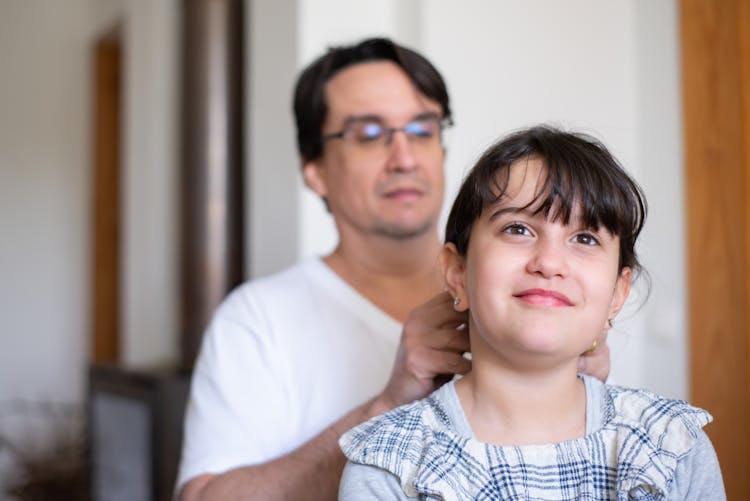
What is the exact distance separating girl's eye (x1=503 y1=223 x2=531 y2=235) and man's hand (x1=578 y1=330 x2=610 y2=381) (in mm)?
205

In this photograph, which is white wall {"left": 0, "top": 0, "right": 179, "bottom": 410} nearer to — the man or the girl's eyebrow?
the man

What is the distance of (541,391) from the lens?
91 centimetres

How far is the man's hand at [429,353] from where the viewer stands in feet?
3.32

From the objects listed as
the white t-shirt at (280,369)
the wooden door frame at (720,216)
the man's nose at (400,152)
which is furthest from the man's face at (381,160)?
the wooden door frame at (720,216)

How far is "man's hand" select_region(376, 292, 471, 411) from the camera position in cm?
101

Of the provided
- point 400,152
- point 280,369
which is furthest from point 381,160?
point 280,369

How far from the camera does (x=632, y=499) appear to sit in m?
0.83

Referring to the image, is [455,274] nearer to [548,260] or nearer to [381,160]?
[548,260]

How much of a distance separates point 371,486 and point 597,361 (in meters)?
0.35

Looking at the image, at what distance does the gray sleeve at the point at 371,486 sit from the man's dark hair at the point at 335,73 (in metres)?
0.79

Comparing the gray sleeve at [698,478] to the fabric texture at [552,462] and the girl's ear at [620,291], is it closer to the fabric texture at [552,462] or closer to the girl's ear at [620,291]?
the fabric texture at [552,462]

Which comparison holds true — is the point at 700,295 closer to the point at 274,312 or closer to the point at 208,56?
the point at 274,312

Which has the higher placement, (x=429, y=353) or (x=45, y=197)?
(x=429, y=353)

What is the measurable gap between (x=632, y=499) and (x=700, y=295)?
1095 mm
